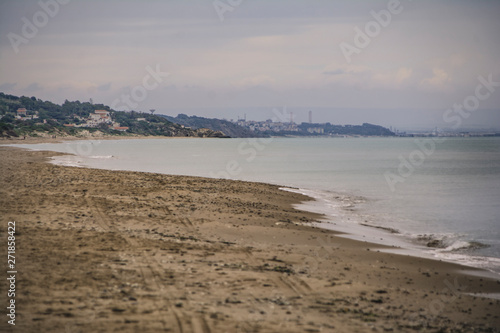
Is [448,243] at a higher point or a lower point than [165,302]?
lower

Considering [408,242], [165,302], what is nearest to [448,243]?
[408,242]

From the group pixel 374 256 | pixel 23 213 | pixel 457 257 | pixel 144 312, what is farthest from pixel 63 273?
pixel 457 257

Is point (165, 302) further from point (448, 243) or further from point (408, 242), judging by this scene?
point (448, 243)

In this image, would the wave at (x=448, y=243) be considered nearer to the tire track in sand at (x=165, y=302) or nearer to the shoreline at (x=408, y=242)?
the shoreline at (x=408, y=242)

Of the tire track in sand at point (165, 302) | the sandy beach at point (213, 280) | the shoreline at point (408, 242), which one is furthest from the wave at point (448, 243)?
the tire track in sand at point (165, 302)

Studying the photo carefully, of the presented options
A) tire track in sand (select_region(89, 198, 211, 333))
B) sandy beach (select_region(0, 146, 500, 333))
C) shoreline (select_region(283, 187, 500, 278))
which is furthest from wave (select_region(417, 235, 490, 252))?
tire track in sand (select_region(89, 198, 211, 333))

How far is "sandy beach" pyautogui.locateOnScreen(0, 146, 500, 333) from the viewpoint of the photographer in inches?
251

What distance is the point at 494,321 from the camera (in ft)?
23.9

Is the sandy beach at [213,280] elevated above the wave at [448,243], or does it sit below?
above

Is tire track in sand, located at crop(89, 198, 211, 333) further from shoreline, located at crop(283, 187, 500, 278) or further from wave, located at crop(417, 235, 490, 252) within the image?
wave, located at crop(417, 235, 490, 252)

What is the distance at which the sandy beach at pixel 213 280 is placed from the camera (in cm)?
Answer: 636

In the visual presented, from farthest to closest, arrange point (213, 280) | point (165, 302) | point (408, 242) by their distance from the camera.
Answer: point (408, 242), point (213, 280), point (165, 302)

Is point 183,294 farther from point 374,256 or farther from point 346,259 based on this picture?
point 374,256

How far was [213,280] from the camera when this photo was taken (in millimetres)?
7977
